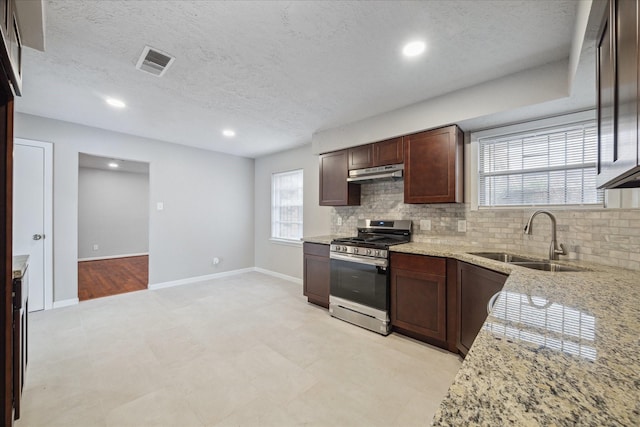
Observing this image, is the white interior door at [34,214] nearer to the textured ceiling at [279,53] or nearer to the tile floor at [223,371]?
the tile floor at [223,371]

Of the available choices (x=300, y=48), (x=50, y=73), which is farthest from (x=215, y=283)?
(x=300, y=48)

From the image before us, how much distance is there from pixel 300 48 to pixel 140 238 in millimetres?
7858

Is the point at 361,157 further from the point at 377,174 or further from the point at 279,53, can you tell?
the point at 279,53

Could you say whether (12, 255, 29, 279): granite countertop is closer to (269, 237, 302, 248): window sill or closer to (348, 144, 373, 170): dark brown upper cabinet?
(348, 144, 373, 170): dark brown upper cabinet

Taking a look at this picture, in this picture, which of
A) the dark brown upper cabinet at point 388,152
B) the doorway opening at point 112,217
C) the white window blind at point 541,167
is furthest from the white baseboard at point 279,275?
the white window blind at point 541,167

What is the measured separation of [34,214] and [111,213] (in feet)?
13.9

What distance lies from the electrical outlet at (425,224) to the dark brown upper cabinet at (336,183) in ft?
3.13

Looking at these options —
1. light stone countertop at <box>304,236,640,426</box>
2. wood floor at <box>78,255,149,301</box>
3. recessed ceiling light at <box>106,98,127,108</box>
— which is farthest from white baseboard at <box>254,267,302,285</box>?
light stone countertop at <box>304,236,640,426</box>

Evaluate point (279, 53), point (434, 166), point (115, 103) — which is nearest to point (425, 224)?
point (434, 166)

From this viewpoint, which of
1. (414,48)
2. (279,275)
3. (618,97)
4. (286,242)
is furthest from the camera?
(279,275)

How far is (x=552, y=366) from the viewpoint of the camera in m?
0.62

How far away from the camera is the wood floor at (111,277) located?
4285 mm

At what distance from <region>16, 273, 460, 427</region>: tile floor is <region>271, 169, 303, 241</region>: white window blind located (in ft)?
6.32

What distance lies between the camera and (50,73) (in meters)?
2.36
